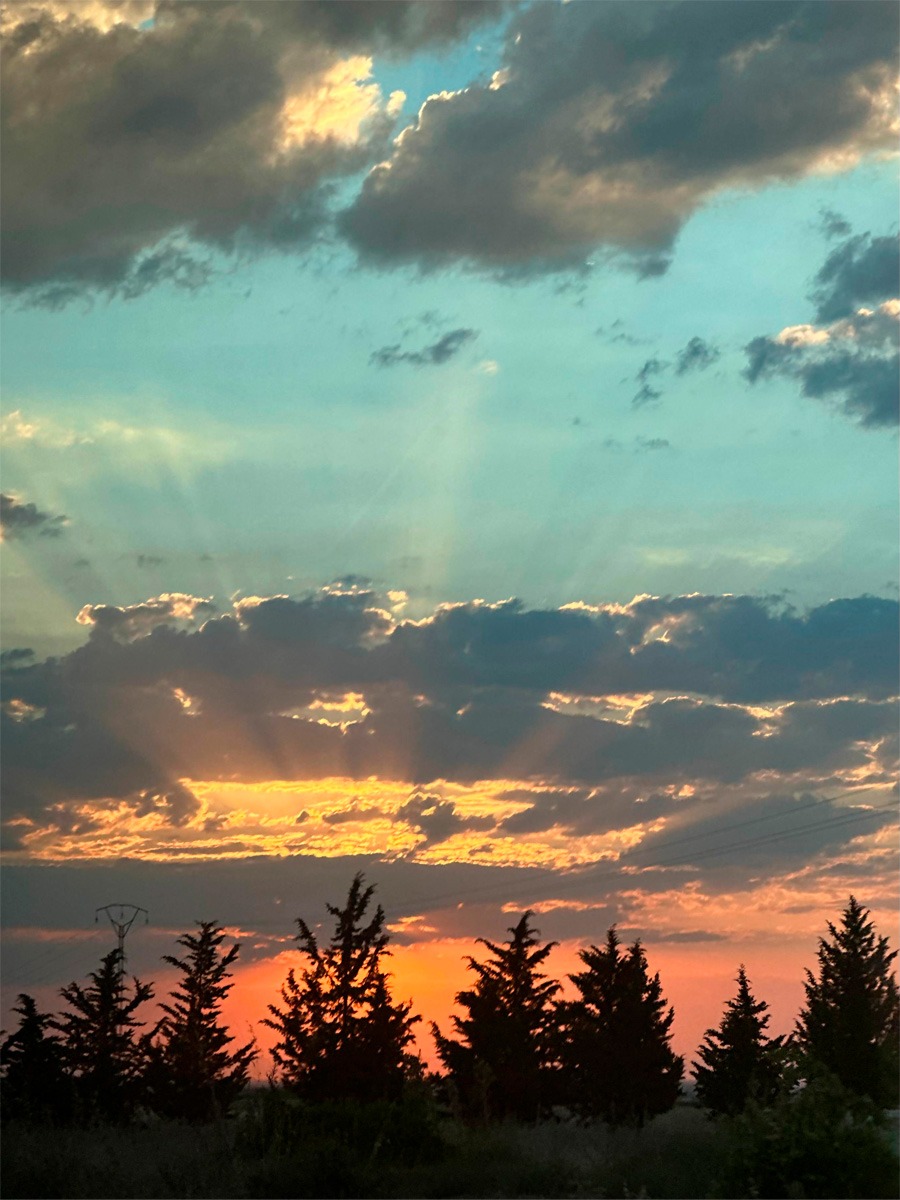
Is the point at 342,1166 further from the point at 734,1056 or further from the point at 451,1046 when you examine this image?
the point at 734,1056

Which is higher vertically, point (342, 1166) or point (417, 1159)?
point (342, 1166)

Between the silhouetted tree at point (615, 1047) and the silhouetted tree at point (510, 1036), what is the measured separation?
147 cm

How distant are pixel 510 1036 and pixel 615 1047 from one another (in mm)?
6696

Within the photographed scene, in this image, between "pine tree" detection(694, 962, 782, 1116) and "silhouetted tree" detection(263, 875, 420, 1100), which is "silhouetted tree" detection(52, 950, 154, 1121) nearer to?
"silhouetted tree" detection(263, 875, 420, 1100)

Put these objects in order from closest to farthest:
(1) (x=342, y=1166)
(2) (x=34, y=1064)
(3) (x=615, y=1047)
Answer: (1) (x=342, y=1166) → (2) (x=34, y=1064) → (3) (x=615, y=1047)

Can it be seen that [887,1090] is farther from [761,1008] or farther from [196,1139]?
[196,1139]

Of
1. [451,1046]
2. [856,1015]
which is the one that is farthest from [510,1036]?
[856,1015]

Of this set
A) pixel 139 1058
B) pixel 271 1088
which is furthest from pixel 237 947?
pixel 271 1088

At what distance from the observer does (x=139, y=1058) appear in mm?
48188

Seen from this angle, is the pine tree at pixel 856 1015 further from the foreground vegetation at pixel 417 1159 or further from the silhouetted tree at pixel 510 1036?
the foreground vegetation at pixel 417 1159

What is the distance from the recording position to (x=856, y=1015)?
2660 inches

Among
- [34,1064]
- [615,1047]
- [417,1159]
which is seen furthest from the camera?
[615,1047]

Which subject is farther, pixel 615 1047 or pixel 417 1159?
pixel 615 1047

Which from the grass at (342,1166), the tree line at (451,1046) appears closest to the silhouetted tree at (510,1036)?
the tree line at (451,1046)
